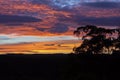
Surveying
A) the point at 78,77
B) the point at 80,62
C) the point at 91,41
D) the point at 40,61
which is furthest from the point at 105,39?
the point at 40,61

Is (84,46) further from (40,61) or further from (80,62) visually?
(40,61)

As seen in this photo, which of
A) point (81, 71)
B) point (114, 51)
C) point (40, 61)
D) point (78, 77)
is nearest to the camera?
point (78, 77)

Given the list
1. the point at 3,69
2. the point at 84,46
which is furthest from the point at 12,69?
the point at 84,46

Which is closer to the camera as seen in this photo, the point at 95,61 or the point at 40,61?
the point at 95,61

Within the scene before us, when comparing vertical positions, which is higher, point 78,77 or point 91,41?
point 91,41

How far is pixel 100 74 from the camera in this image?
43.1 meters

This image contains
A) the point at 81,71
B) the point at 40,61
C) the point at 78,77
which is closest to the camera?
the point at 78,77

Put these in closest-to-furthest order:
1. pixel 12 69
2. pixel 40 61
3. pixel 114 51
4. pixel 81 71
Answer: pixel 81 71 → pixel 114 51 → pixel 12 69 → pixel 40 61

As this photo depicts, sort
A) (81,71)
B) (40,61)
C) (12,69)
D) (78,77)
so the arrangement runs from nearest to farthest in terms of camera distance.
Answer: (78,77) < (81,71) < (12,69) < (40,61)

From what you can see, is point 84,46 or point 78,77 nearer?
point 78,77

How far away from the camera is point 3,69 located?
78.4 m

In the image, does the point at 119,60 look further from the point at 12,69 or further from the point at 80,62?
the point at 12,69

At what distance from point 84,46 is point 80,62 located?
3479 millimetres

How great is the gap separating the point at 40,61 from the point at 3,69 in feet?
38.5
